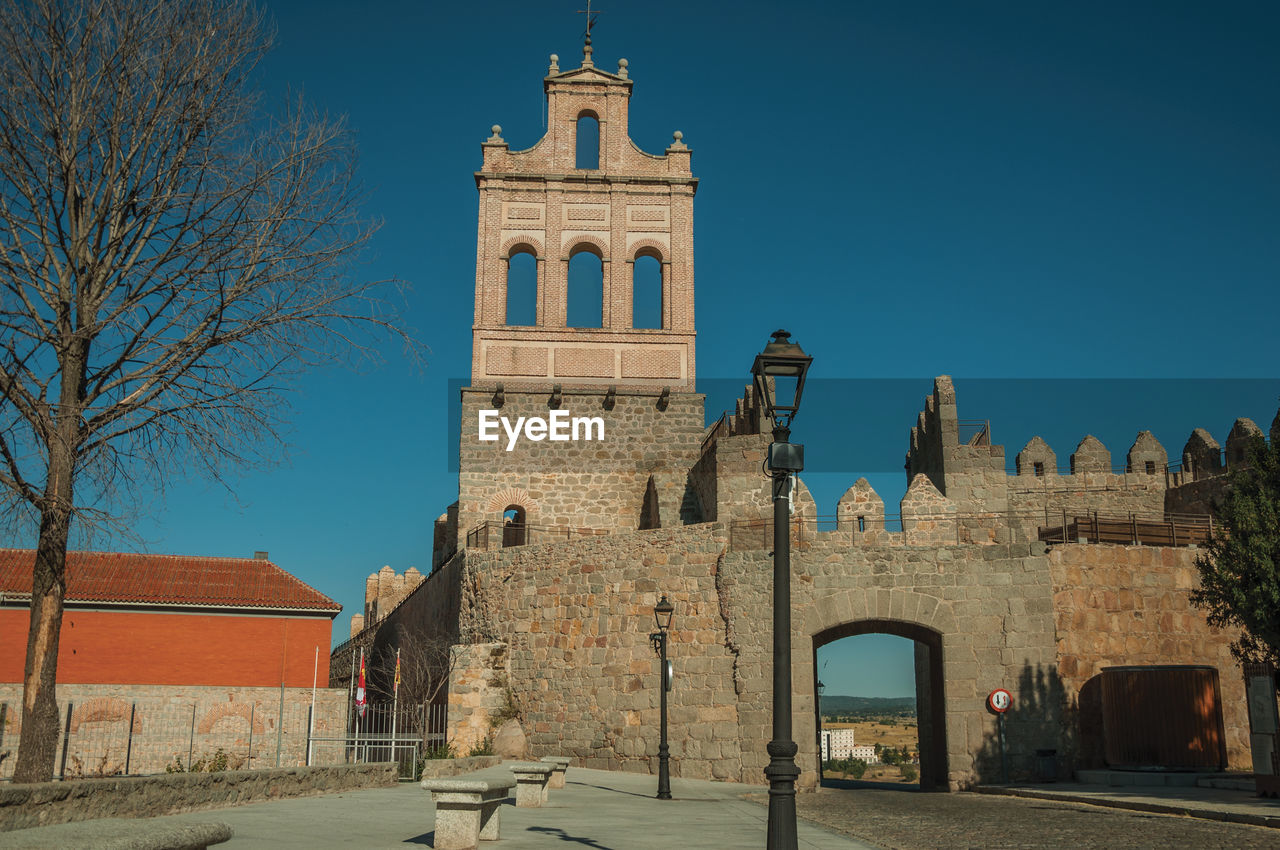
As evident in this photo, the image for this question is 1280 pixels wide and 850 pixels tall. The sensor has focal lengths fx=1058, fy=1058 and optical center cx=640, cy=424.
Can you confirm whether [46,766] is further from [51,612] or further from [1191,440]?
[1191,440]

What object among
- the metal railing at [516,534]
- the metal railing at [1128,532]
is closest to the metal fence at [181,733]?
the metal railing at [516,534]

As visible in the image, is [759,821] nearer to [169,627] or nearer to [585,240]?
[585,240]

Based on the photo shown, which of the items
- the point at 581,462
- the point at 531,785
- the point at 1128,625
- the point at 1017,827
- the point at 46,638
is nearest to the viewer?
the point at 46,638

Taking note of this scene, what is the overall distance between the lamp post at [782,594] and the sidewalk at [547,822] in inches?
102

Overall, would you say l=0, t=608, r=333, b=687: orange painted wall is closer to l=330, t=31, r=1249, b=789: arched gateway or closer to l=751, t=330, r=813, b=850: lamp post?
l=330, t=31, r=1249, b=789: arched gateway

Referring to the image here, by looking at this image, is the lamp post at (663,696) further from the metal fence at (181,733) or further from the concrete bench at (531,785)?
the metal fence at (181,733)

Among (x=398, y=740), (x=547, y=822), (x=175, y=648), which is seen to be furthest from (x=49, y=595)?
(x=175, y=648)

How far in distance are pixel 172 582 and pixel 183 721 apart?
506cm

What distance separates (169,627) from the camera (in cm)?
2952

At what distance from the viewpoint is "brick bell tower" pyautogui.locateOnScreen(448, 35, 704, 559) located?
25.1 m

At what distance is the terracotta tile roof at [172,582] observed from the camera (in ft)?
96.6

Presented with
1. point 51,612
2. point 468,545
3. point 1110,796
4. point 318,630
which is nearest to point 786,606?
point 51,612

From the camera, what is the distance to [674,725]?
18.9 m

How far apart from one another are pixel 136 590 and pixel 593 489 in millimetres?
14210
